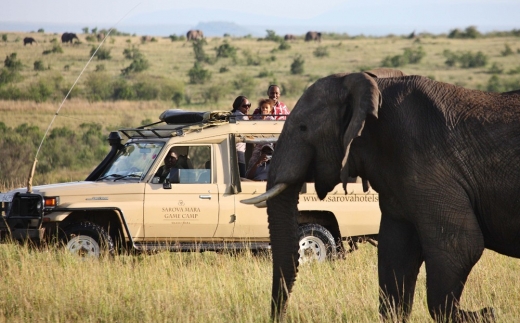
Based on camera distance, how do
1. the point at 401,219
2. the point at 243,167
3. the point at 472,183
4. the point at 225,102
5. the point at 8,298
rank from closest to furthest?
the point at 472,183 → the point at 401,219 → the point at 8,298 → the point at 243,167 → the point at 225,102

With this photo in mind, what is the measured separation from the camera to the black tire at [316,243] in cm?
1202

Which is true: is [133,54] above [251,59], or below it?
above

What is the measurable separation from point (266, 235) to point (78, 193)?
222 centimetres

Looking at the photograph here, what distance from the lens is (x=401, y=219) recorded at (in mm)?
7652

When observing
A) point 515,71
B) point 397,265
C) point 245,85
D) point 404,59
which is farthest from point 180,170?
point 404,59

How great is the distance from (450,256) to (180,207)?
5209 mm

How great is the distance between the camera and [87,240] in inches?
460

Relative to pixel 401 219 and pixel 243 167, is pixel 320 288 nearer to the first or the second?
pixel 401 219

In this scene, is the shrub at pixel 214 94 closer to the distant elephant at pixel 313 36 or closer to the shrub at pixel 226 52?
the shrub at pixel 226 52

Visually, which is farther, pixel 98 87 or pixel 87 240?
pixel 98 87

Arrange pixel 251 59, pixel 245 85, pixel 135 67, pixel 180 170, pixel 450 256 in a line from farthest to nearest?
1. pixel 251 59
2. pixel 135 67
3. pixel 245 85
4. pixel 180 170
5. pixel 450 256

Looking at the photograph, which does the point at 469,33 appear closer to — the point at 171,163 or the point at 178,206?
the point at 171,163

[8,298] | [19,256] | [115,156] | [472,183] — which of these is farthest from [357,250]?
[472,183]

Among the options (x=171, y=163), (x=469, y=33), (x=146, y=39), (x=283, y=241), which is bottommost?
(x=283, y=241)
